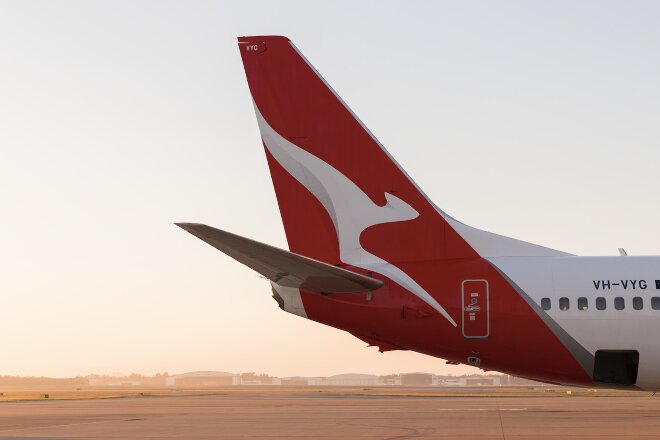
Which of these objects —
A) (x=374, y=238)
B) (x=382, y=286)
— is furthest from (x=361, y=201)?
(x=382, y=286)

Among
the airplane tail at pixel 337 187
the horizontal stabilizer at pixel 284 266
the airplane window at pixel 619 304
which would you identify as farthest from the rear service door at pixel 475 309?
→ the airplane window at pixel 619 304

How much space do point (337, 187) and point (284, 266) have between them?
11.2ft

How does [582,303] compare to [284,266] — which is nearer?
[284,266]

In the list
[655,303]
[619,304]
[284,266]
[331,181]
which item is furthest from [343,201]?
[655,303]

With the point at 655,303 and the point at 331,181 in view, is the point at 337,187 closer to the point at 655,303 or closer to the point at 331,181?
the point at 331,181

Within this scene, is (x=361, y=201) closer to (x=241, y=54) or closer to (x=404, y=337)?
(x=404, y=337)

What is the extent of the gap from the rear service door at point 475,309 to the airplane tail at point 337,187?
129 centimetres

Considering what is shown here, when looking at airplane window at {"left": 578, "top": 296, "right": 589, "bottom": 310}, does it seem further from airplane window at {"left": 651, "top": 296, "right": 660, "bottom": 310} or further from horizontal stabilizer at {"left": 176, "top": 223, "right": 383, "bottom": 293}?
horizontal stabilizer at {"left": 176, "top": 223, "right": 383, "bottom": 293}

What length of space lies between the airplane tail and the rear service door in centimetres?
129

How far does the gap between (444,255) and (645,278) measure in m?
4.27

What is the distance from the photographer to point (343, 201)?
736 inches

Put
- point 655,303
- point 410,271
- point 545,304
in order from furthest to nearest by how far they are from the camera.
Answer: point 410,271 → point 545,304 → point 655,303

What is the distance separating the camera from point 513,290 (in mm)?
17219

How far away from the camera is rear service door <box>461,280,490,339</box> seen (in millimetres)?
17016
